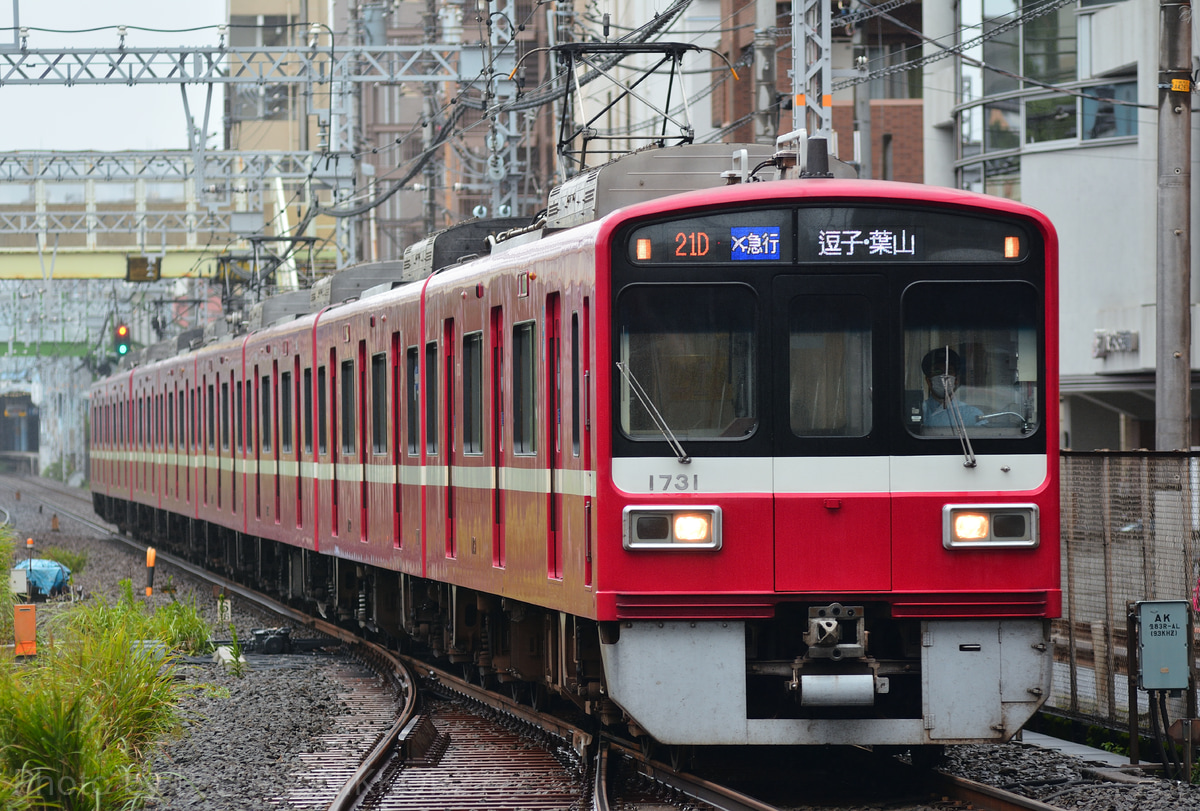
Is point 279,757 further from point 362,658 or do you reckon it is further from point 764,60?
point 764,60

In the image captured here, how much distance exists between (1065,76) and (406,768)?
62.6ft

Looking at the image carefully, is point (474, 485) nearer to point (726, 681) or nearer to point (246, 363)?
point (726, 681)

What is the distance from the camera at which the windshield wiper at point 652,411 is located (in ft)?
27.8

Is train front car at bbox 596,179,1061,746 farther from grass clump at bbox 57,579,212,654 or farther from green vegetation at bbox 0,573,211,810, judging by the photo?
grass clump at bbox 57,579,212,654

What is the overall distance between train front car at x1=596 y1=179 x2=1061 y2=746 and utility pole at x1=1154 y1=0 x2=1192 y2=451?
4018 mm

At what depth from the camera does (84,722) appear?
8.71m

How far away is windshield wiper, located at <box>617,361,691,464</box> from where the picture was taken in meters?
8.46

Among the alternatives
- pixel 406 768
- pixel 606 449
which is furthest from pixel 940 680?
pixel 406 768

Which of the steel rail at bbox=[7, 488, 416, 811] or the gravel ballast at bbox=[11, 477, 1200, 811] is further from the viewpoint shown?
the steel rail at bbox=[7, 488, 416, 811]

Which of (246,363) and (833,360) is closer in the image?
(833,360)

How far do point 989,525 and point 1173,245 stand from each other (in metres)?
4.76

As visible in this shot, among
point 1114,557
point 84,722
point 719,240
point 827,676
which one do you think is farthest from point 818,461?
point 84,722

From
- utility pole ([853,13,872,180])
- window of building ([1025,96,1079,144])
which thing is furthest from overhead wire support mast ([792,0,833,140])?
window of building ([1025,96,1079,144])

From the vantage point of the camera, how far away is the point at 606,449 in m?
8.48
